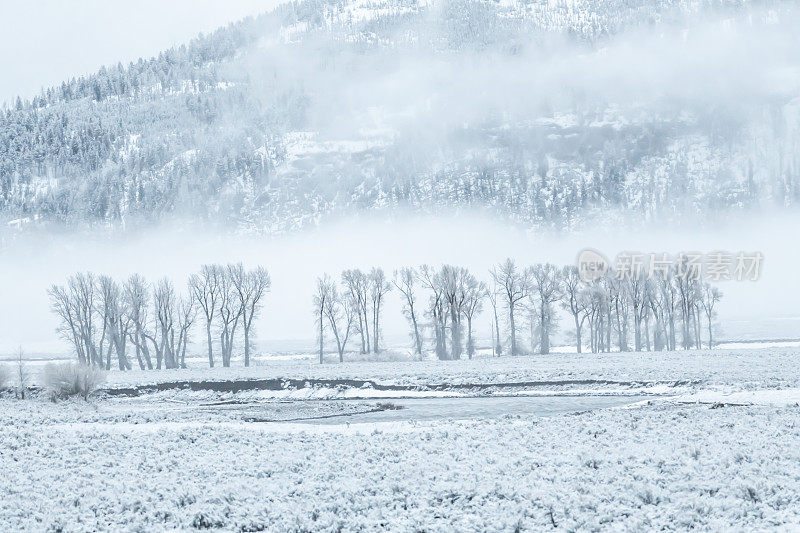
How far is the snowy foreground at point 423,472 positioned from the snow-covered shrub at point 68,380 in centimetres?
1544

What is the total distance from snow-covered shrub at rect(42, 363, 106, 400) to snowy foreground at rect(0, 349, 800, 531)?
50.7 ft

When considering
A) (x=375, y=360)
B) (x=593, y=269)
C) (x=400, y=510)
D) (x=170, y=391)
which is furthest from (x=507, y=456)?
(x=593, y=269)

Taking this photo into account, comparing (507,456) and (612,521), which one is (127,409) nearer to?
(507,456)

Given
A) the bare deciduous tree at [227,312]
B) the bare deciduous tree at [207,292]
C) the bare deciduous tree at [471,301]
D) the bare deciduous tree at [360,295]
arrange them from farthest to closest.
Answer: the bare deciduous tree at [360,295], the bare deciduous tree at [471,301], the bare deciduous tree at [207,292], the bare deciduous tree at [227,312]

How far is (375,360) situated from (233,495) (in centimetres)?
7227

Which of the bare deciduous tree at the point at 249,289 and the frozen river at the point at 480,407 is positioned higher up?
the bare deciduous tree at the point at 249,289

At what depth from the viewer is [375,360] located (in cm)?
8919

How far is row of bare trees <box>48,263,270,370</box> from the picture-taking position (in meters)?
86.1

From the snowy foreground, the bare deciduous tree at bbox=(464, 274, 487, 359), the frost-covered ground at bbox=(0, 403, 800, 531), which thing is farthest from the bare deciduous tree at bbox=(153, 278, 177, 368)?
the frost-covered ground at bbox=(0, 403, 800, 531)

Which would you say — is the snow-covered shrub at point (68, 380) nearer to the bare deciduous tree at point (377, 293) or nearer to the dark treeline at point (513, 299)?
the dark treeline at point (513, 299)

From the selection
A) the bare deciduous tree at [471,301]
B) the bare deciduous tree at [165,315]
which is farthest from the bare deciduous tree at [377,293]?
the bare deciduous tree at [165,315]

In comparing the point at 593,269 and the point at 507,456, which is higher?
the point at 593,269

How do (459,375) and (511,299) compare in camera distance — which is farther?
(511,299)

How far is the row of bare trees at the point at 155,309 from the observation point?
3388 inches
